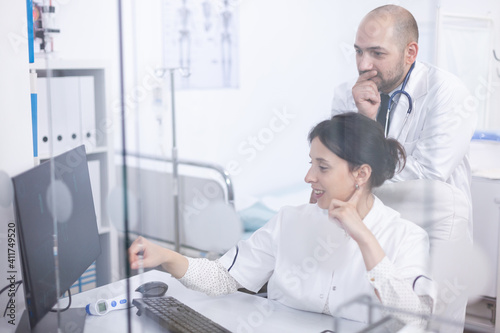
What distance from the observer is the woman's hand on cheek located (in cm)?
96

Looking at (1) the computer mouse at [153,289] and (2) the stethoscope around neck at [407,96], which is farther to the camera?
(1) the computer mouse at [153,289]

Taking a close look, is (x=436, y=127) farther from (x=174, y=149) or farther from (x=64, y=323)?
(x=64, y=323)

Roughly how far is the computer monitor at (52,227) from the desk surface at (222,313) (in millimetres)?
112

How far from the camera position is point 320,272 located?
1.07 metres

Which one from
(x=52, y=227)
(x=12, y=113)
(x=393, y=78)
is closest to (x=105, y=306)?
(x=52, y=227)

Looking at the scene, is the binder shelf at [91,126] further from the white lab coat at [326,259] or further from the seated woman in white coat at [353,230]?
the seated woman in white coat at [353,230]

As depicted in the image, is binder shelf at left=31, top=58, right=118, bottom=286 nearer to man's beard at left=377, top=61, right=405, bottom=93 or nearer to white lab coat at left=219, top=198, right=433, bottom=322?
white lab coat at left=219, top=198, right=433, bottom=322

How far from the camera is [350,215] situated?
3.15 ft

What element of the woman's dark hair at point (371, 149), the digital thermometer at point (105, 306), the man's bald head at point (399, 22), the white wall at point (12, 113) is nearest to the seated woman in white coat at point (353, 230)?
the woman's dark hair at point (371, 149)

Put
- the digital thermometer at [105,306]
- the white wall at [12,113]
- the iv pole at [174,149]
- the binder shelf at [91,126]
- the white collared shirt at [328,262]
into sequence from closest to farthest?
1. the white collared shirt at [328,262]
2. the iv pole at [174,149]
3. the binder shelf at [91,126]
4. the digital thermometer at [105,306]
5. the white wall at [12,113]

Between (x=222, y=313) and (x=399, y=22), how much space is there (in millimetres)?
729

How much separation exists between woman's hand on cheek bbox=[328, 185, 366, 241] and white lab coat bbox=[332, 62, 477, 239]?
81 mm

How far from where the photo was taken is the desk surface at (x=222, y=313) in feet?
3.77

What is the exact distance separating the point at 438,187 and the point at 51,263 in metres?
0.87
